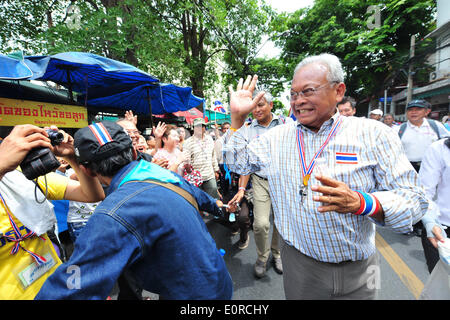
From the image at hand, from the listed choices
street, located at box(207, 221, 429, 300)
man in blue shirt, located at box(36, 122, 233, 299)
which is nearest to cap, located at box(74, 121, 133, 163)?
man in blue shirt, located at box(36, 122, 233, 299)

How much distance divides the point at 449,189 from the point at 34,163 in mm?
3184

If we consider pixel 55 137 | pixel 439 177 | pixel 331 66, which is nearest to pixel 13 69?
pixel 55 137

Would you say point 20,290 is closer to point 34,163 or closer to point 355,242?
point 34,163

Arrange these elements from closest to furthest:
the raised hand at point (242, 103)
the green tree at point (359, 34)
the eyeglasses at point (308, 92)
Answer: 1. the eyeglasses at point (308, 92)
2. the raised hand at point (242, 103)
3. the green tree at point (359, 34)

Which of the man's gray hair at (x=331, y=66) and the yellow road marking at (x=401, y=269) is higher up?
the man's gray hair at (x=331, y=66)

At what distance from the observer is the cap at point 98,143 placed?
1.18 m

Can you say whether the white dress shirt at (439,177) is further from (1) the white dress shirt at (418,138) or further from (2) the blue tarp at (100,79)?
(2) the blue tarp at (100,79)

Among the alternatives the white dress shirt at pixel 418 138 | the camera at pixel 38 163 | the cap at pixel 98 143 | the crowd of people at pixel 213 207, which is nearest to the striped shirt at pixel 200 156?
the crowd of people at pixel 213 207

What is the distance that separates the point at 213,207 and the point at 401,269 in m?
2.81

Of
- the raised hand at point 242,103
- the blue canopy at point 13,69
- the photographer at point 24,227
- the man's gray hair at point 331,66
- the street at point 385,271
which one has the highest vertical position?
the blue canopy at point 13,69

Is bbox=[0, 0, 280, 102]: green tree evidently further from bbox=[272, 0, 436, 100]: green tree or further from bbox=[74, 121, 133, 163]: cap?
bbox=[272, 0, 436, 100]: green tree

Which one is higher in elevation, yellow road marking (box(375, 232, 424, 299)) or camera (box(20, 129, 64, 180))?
camera (box(20, 129, 64, 180))

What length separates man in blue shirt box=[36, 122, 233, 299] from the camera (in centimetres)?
86

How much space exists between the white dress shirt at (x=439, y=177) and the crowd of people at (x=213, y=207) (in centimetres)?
2
